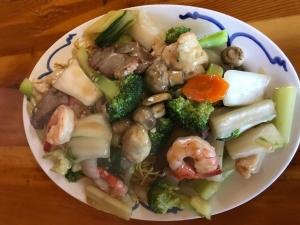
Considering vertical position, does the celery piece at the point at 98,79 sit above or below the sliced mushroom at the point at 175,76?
below

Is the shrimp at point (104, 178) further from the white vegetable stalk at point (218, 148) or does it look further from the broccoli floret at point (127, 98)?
the white vegetable stalk at point (218, 148)

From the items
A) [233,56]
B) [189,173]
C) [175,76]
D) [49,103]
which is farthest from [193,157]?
[49,103]

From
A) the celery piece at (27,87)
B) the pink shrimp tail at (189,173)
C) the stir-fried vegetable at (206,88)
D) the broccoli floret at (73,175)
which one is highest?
the stir-fried vegetable at (206,88)

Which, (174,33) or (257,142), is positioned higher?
(174,33)

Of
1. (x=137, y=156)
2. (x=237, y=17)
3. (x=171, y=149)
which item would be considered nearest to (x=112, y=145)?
(x=137, y=156)

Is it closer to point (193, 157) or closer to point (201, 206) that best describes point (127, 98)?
point (193, 157)

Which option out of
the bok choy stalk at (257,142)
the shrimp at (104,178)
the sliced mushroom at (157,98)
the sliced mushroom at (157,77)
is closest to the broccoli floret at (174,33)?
the sliced mushroom at (157,77)

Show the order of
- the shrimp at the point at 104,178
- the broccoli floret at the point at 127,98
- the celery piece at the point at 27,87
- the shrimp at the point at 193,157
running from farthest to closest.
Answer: the celery piece at the point at 27,87, the shrimp at the point at 104,178, the broccoli floret at the point at 127,98, the shrimp at the point at 193,157

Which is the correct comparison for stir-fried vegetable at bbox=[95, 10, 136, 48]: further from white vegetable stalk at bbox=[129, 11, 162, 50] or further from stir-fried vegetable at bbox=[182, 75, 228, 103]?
stir-fried vegetable at bbox=[182, 75, 228, 103]
